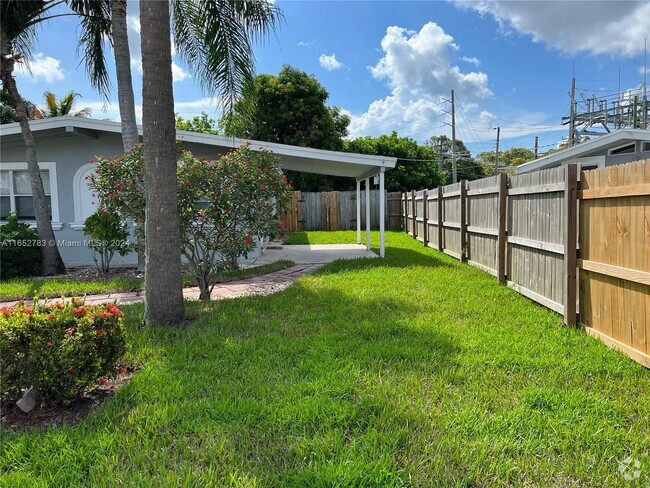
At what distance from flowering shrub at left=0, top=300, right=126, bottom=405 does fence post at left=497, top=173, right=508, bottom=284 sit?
6.09 metres

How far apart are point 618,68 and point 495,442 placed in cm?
2375

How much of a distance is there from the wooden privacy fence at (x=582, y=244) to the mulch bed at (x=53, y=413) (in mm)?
4444

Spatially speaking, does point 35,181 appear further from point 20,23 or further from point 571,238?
point 571,238

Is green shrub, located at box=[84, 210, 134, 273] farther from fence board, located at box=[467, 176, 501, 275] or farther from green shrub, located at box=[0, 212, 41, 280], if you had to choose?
fence board, located at box=[467, 176, 501, 275]

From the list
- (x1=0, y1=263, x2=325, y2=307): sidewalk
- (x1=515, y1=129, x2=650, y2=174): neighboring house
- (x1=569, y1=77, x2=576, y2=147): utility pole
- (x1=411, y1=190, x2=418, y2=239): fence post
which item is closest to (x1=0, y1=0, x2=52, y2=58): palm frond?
(x1=0, y1=263, x2=325, y2=307): sidewalk

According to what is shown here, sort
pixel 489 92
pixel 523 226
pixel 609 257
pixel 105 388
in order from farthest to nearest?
1. pixel 489 92
2. pixel 523 226
3. pixel 609 257
4. pixel 105 388

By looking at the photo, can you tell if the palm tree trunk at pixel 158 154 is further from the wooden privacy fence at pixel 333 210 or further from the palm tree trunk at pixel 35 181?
the wooden privacy fence at pixel 333 210

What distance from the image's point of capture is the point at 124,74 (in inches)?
343

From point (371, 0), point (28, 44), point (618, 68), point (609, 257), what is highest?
point (618, 68)

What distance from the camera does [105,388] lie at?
11.3 feet

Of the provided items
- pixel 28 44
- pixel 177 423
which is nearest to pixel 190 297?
pixel 177 423

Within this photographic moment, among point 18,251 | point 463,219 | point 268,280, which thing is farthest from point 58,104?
point 463,219

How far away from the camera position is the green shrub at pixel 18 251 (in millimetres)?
8844

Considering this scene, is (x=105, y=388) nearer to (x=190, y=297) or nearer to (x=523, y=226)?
(x=190, y=297)
